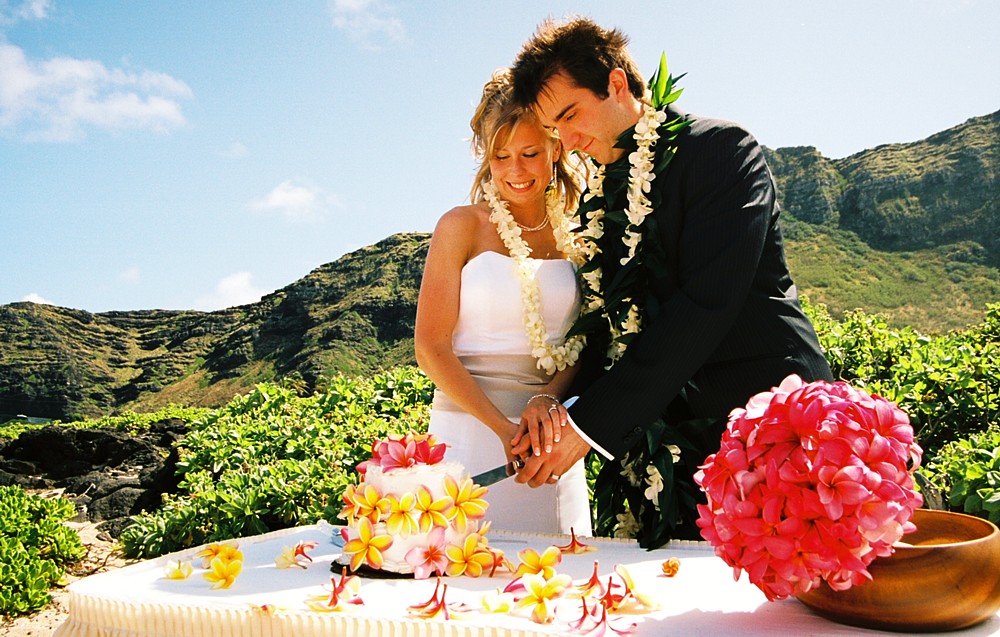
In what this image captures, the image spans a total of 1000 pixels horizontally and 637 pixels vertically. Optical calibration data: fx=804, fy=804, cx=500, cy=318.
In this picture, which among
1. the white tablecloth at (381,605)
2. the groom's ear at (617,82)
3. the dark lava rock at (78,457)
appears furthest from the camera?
the dark lava rock at (78,457)

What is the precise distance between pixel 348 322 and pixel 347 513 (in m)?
48.9

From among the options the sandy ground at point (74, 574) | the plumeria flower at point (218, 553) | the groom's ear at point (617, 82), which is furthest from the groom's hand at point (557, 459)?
the sandy ground at point (74, 574)

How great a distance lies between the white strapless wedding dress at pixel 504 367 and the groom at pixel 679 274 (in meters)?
0.65

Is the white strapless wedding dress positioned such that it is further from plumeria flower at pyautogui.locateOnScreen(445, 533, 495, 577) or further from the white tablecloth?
plumeria flower at pyautogui.locateOnScreen(445, 533, 495, 577)

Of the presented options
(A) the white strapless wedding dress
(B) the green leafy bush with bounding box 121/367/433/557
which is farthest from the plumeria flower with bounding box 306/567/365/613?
(B) the green leafy bush with bounding box 121/367/433/557

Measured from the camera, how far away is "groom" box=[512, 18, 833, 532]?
2434 millimetres

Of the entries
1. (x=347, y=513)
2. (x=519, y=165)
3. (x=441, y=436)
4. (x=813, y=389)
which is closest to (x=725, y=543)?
(x=813, y=389)

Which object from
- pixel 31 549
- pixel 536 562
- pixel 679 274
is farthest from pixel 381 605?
pixel 31 549

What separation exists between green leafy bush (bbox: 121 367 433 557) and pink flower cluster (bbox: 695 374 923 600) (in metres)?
3.74

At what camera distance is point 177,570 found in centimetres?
197

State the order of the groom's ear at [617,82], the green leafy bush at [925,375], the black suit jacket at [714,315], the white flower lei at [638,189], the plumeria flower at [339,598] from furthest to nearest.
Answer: the green leafy bush at [925,375], the groom's ear at [617,82], the white flower lei at [638,189], the black suit jacket at [714,315], the plumeria flower at [339,598]

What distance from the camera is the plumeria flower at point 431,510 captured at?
76.7 inches

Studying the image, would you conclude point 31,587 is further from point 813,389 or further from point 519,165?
point 813,389

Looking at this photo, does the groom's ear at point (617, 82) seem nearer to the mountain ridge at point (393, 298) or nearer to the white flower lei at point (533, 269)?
the white flower lei at point (533, 269)
